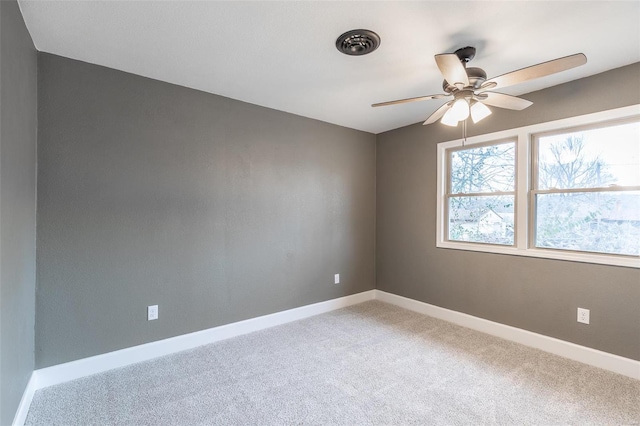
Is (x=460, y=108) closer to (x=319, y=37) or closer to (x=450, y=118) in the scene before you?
(x=450, y=118)

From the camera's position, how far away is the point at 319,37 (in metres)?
2.01

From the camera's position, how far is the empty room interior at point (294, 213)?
1.87 m

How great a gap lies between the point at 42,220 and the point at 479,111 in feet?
10.6

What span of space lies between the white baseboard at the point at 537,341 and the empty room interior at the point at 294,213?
0.02 metres

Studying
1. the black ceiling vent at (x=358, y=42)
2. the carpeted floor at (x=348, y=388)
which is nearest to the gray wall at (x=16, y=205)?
the carpeted floor at (x=348, y=388)

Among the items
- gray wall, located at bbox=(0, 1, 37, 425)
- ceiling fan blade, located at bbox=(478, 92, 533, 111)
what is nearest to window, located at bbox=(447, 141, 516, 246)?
ceiling fan blade, located at bbox=(478, 92, 533, 111)

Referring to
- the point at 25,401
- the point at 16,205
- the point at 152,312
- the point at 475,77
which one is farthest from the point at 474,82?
the point at 25,401

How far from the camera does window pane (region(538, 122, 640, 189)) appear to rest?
246 centimetres

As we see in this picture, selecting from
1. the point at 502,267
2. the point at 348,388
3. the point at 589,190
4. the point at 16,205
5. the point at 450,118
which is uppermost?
the point at 450,118

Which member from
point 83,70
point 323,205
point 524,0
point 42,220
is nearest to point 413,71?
point 524,0

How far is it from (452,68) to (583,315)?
2.42 metres

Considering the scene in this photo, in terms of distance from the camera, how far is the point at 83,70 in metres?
2.37

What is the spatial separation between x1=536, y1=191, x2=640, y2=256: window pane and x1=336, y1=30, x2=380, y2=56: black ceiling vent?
2189 millimetres

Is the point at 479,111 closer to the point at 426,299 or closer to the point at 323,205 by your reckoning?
the point at 323,205
